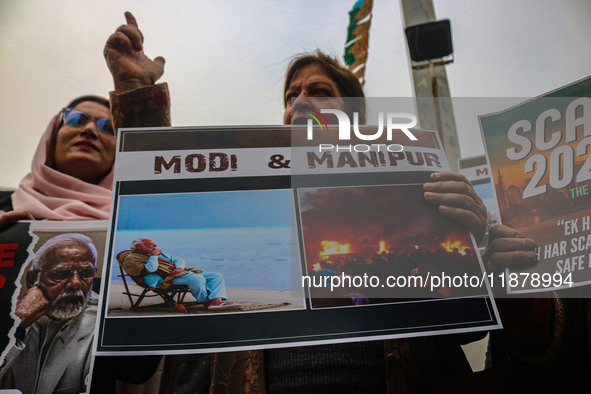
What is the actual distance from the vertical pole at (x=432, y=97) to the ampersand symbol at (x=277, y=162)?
0.83m

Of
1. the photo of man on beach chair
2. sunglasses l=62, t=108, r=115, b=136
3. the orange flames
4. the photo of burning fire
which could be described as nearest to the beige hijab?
sunglasses l=62, t=108, r=115, b=136

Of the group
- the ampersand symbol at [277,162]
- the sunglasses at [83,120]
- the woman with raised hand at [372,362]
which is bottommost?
the woman with raised hand at [372,362]

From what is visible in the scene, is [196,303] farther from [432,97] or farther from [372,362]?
[432,97]

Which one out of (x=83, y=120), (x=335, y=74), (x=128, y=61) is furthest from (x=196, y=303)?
(x=83, y=120)

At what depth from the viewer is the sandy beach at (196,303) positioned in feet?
2.30

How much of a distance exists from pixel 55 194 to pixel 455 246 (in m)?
1.04

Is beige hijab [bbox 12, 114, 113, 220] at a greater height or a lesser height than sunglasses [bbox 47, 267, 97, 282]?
greater

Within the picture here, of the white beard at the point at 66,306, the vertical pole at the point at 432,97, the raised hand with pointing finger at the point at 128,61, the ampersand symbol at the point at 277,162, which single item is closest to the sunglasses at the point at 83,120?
the raised hand with pointing finger at the point at 128,61

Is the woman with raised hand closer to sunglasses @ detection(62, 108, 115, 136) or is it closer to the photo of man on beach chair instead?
the photo of man on beach chair

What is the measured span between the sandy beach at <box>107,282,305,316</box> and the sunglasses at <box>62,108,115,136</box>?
743 millimetres

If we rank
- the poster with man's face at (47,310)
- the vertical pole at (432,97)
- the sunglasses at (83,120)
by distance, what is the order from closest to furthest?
1. the poster with man's face at (47,310)
2. the sunglasses at (83,120)
3. the vertical pole at (432,97)

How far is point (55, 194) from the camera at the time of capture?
1268 millimetres

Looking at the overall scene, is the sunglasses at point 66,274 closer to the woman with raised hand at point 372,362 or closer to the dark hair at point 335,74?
the woman with raised hand at point 372,362

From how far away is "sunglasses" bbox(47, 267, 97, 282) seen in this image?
2.84ft
